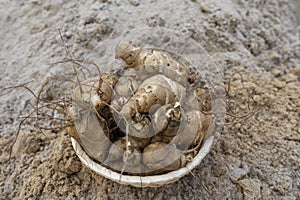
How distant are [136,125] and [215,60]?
2.22 ft

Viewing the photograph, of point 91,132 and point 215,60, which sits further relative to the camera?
point 215,60

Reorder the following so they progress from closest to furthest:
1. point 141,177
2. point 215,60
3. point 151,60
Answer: point 141,177 → point 151,60 → point 215,60

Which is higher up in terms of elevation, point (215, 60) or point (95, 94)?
point (95, 94)


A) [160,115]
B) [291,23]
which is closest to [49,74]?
[160,115]

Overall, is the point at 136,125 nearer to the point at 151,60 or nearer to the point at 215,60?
the point at 151,60

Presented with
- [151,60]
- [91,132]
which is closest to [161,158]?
[91,132]

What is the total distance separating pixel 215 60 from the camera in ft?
5.66

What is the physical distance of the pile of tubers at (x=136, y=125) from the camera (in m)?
1.16

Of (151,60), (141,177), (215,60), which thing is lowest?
(215,60)

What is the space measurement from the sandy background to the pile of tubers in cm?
19

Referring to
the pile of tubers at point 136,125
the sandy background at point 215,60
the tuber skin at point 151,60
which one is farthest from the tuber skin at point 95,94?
the sandy background at point 215,60

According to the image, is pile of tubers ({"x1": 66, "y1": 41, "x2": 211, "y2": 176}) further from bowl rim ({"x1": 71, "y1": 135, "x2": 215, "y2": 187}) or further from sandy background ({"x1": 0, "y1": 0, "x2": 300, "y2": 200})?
sandy background ({"x1": 0, "y1": 0, "x2": 300, "y2": 200})

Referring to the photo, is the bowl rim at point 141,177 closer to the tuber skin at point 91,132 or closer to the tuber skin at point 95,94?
the tuber skin at point 91,132

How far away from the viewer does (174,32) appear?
175cm
